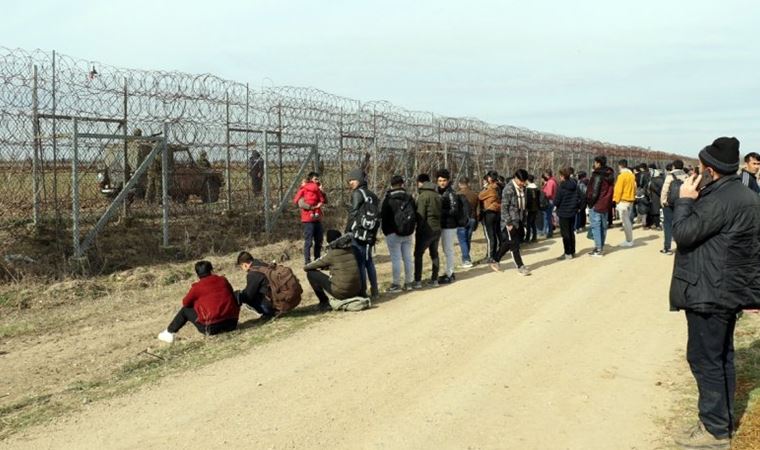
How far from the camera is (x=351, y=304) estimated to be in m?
7.65

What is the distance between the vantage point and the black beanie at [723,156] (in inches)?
149

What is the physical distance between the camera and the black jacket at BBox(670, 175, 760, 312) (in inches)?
145

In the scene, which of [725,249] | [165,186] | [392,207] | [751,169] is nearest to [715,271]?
[725,249]

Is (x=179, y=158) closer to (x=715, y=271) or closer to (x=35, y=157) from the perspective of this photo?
(x=35, y=157)

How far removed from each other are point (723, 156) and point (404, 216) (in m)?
5.10

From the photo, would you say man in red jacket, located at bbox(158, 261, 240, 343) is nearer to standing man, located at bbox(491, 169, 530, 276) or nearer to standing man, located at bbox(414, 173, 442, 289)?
standing man, located at bbox(414, 173, 442, 289)

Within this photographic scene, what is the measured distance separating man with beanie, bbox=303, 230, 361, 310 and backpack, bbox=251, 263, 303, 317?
389mm

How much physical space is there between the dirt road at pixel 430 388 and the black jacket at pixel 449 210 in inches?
82.6

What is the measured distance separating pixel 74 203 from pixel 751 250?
815 cm

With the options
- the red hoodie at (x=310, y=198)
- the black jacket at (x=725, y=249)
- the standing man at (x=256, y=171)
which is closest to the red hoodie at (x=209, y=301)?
the red hoodie at (x=310, y=198)

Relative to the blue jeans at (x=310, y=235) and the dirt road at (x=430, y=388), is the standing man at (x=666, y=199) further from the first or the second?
the blue jeans at (x=310, y=235)

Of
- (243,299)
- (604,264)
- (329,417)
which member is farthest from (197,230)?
(329,417)

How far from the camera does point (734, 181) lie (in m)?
3.79

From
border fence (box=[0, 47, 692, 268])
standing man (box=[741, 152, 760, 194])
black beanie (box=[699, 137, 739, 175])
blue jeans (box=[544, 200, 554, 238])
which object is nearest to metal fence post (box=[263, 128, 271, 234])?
border fence (box=[0, 47, 692, 268])
